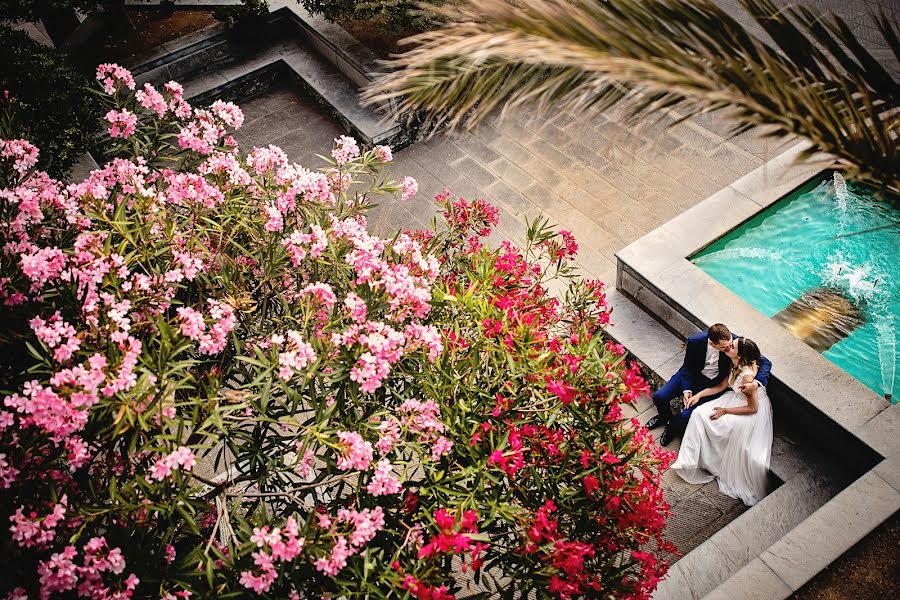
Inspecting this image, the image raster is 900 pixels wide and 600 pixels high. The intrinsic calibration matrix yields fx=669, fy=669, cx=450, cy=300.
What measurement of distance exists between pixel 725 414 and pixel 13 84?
24.0 ft

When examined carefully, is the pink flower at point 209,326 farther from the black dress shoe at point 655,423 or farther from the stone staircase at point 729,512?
the black dress shoe at point 655,423

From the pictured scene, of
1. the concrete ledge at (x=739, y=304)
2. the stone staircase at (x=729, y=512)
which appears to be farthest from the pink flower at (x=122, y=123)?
the stone staircase at (x=729, y=512)

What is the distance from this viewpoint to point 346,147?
4418 mm

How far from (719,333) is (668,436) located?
1.16 meters

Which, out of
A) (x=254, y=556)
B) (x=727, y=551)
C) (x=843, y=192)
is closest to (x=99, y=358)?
(x=254, y=556)

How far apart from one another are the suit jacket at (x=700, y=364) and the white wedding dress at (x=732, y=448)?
0.11 m

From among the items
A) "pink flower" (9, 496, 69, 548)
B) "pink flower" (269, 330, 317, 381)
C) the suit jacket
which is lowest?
the suit jacket

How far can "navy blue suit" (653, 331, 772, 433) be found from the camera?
5.58 metres

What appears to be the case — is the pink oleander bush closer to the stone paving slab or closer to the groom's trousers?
the groom's trousers

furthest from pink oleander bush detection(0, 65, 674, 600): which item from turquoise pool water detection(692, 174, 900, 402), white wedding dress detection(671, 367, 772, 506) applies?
turquoise pool water detection(692, 174, 900, 402)

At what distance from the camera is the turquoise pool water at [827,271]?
5965mm

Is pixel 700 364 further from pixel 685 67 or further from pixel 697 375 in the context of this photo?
pixel 685 67

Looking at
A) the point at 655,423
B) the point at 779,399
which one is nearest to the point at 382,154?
the point at 655,423

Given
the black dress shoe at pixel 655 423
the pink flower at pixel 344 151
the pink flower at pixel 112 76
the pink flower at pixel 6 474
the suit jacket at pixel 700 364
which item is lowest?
the black dress shoe at pixel 655 423
